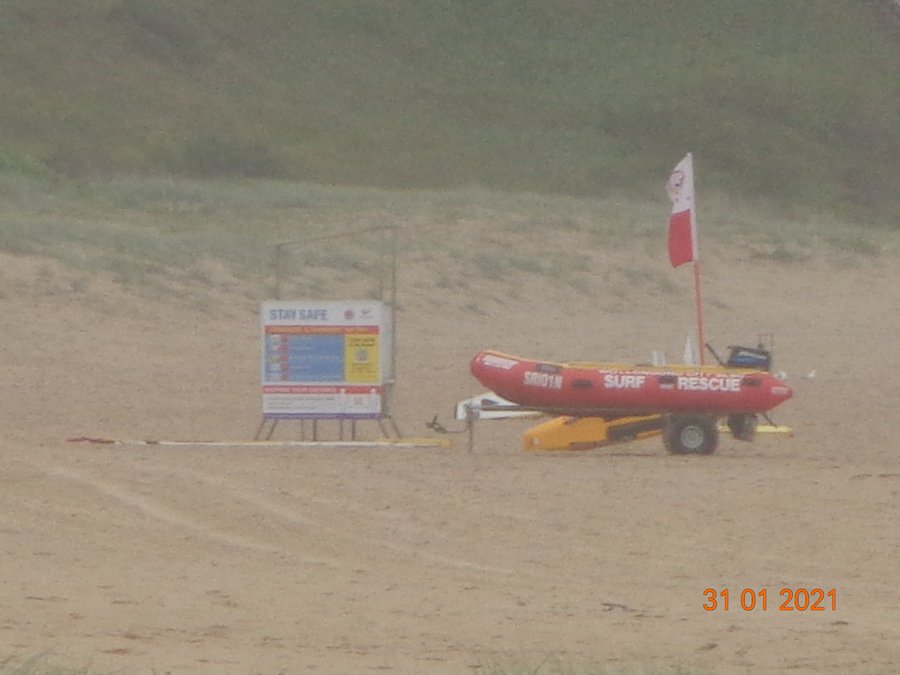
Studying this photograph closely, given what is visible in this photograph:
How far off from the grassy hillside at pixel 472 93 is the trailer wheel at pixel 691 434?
85.2 ft

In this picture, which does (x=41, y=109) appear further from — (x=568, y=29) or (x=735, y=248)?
(x=735, y=248)

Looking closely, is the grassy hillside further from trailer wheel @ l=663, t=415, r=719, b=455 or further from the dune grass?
trailer wheel @ l=663, t=415, r=719, b=455

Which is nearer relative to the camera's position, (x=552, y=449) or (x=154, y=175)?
(x=552, y=449)

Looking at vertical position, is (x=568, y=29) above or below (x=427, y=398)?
above

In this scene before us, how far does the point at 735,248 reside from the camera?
30.3m

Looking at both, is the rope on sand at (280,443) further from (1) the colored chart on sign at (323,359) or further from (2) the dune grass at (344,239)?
(2) the dune grass at (344,239)

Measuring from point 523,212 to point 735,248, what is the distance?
3.11 meters

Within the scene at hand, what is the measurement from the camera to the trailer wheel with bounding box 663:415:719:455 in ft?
53.3

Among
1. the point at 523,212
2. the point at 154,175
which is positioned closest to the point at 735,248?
the point at 523,212

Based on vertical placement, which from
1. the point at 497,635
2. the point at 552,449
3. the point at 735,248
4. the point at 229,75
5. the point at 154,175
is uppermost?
the point at 229,75
